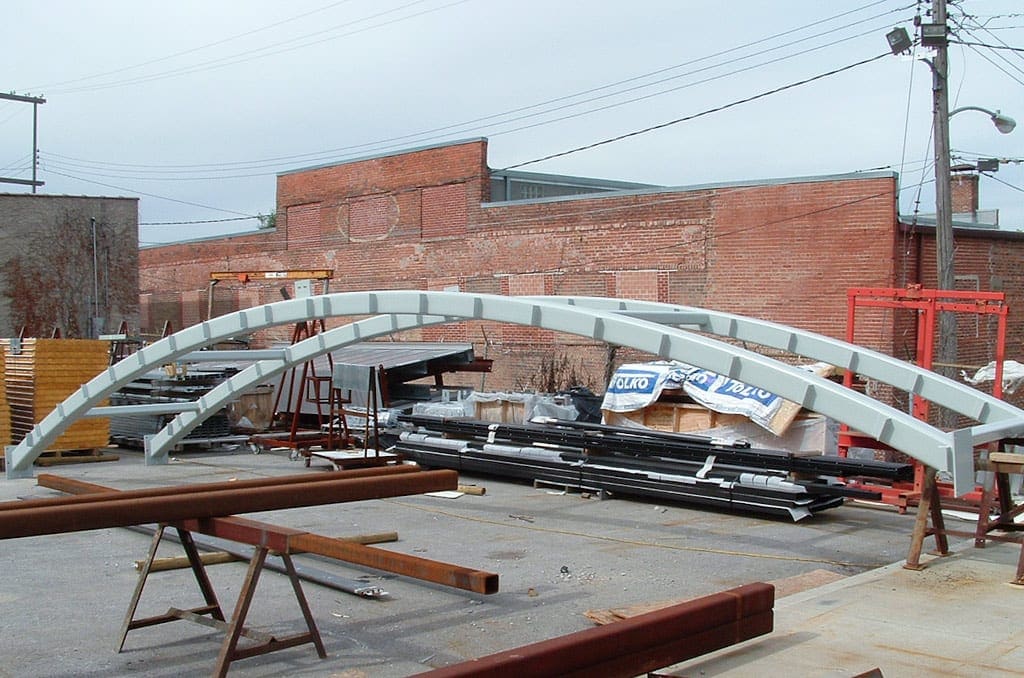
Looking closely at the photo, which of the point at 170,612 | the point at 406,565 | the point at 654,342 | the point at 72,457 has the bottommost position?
the point at 72,457

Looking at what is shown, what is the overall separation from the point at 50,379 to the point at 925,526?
14854 mm

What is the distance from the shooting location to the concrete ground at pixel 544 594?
6.49 meters

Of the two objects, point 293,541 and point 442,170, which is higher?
point 442,170

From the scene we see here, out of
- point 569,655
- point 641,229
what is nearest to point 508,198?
point 641,229

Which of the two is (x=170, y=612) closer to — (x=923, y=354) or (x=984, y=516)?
(x=984, y=516)

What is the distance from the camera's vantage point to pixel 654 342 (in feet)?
29.0

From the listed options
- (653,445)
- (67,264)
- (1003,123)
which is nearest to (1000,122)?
(1003,123)

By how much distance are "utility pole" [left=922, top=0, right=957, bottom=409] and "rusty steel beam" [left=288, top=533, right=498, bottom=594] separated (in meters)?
12.9

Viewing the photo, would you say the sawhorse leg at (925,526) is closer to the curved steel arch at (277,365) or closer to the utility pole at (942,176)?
the curved steel arch at (277,365)

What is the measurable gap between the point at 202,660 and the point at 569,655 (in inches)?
123

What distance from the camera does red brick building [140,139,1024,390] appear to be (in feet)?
63.7

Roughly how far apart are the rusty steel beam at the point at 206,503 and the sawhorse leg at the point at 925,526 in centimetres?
436

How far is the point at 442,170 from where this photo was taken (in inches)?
1094

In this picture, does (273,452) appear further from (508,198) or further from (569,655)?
(569,655)
